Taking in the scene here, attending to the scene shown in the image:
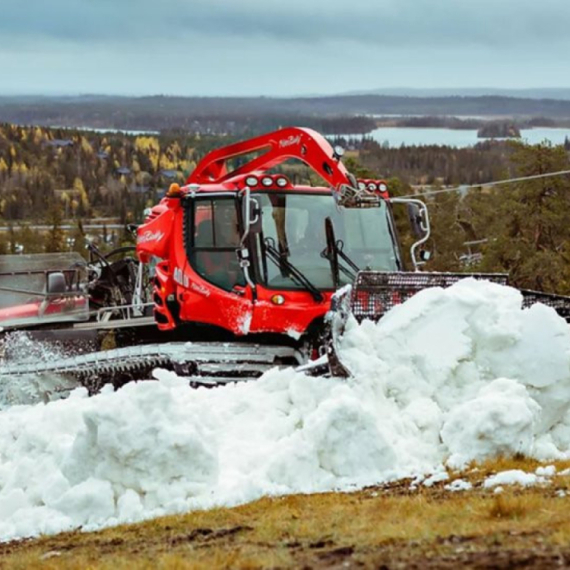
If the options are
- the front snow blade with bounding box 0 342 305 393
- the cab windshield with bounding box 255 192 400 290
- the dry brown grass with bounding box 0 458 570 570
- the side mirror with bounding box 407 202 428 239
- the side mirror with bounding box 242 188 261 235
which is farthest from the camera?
the side mirror with bounding box 407 202 428 239

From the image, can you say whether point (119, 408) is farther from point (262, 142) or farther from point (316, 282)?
point (262, 142)

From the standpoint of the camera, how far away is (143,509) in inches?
324

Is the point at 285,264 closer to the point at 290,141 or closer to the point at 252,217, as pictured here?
the point at 252,217

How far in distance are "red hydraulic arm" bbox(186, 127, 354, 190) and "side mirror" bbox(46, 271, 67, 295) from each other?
104 inches

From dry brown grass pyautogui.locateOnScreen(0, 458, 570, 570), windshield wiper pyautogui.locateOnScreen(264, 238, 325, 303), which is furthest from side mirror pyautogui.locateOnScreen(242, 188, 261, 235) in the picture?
dry brown grass pyautogui.locateOnScreen(0, 458, 570, 570)

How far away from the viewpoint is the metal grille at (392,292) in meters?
11.4

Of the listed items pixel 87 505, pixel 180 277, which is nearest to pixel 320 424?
pixel 87 505

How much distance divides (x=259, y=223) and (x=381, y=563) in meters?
7.05

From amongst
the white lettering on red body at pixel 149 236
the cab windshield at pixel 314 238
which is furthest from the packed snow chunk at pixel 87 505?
the white lettering on red body at pixel 149 236

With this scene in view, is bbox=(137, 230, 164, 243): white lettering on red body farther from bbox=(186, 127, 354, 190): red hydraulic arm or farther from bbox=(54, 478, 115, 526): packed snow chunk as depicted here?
bbox=(54, 478, 115, 526): packed snow chunk

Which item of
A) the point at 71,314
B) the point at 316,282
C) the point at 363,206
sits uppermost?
the point at 363,206

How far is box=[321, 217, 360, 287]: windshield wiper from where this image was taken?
A: 12931 millimetres

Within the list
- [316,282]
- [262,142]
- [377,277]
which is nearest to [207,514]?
[377,277]

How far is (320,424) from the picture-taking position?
8.58 meters
